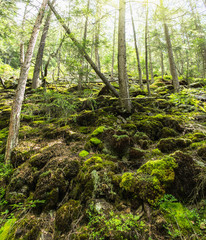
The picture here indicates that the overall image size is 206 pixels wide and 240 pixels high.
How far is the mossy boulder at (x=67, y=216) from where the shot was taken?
248 cm

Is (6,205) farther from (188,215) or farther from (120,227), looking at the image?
(188,215)

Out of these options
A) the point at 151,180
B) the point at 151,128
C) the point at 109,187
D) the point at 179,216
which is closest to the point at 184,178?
the point at 151,180

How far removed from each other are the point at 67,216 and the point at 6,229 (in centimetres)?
120

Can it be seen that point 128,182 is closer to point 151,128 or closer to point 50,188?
point 50,188

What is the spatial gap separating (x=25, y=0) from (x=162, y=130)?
8.68 m

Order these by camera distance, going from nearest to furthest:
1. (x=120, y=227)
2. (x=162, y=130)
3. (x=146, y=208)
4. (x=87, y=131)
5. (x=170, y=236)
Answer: (x=170, y=236) < (x=120, y=227) < (x=146, y=208) < (x=162, y=130) < (x=87, y=131)

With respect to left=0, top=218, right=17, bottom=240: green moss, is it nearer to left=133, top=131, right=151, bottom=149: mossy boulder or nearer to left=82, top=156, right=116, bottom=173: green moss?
left=82, top=156, right=116, bottom=173: green moss

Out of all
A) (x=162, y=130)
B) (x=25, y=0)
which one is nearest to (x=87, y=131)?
(x=162, y=130)

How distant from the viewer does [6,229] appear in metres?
2.50

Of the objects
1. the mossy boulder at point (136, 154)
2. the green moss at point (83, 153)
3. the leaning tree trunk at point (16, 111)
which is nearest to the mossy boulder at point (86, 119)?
the green moss at point (83, 153)

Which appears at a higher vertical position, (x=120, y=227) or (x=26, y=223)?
(x=120, y=227)

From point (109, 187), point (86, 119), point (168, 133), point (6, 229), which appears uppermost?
point (86, 119)

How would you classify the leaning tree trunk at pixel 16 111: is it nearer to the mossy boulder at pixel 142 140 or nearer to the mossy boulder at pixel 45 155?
the mossy boulder at pixel 45 155

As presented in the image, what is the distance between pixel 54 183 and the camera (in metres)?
3.22
